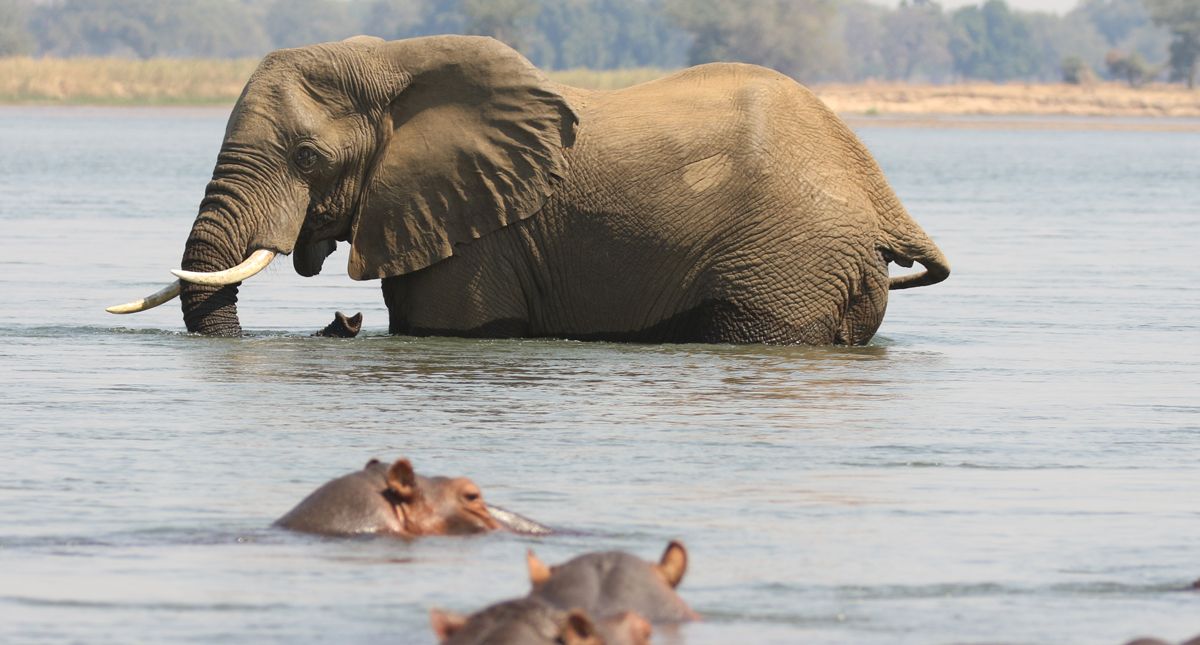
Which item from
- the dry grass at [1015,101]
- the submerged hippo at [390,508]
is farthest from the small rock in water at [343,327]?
the dry grass at [1015,101]

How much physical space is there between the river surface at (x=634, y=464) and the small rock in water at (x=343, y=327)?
9 centimetres

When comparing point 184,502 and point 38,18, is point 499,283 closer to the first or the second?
point 184,502

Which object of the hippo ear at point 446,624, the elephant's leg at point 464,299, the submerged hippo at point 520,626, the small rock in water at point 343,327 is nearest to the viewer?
the submerged hippo at point 520,626

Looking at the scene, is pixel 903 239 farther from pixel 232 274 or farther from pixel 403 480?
pixel 403 480

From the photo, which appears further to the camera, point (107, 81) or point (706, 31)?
point (706, 31)

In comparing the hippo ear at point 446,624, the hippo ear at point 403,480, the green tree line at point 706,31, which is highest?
the hippo ear at point 446,624

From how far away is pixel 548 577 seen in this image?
521 centimetres

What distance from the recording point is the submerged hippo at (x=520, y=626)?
4.47 meters

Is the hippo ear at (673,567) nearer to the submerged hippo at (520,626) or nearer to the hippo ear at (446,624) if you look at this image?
the submerged hippo at (520,626)

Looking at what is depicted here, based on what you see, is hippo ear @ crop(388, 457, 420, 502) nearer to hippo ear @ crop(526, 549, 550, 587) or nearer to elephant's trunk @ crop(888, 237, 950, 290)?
hippo ear @ crop(526, 549, 550, 587)

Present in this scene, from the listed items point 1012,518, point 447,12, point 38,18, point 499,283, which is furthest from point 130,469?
point 38,18

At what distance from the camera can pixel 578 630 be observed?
14.8 ft

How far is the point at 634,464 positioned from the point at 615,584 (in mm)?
2660

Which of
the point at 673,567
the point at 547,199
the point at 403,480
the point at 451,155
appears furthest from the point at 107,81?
the point at 673,567
